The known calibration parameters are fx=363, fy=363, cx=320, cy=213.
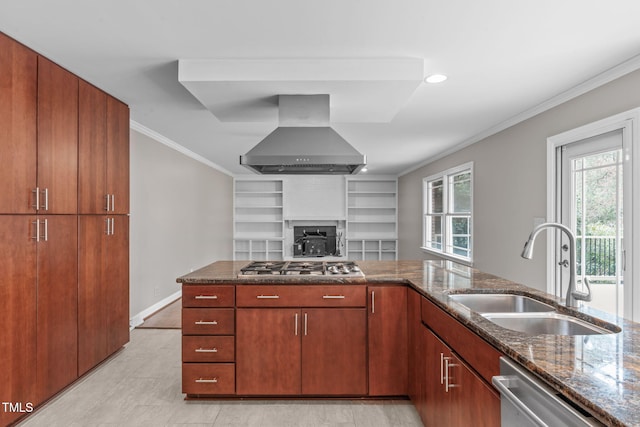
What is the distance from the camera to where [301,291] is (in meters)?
2.52

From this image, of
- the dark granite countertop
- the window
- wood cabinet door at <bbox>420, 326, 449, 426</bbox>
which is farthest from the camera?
the window

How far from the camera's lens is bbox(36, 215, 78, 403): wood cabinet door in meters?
2.41

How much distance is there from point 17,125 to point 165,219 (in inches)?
113

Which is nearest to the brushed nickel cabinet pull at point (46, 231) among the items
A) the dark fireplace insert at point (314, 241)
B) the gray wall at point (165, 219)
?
the gray wall at point (165, 219)

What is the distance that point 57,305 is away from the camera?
2.55 m

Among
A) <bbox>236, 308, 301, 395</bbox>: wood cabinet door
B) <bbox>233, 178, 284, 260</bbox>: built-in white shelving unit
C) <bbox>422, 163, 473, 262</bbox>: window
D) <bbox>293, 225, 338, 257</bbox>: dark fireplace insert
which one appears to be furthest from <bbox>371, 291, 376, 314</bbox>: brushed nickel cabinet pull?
<bbox>233, 178, 284, 260</bbox>: built-in white shelving unit

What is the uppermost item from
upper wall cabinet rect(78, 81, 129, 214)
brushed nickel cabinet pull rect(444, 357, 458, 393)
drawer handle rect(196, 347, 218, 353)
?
upper wall cabinet rect(78, 81, 129, 214)

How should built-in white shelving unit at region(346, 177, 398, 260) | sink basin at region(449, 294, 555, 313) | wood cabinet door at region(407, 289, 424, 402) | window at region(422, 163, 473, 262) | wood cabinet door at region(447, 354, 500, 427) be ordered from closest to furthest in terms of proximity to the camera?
wood cabinet door at region(447, 354, 500, 427) → sink basin at region(449, 294, 555, 313) → wood cabinet door at region(407, 289, 424, 402) → window at region(422, 163, 473, 262) → built-in white shelving unit at region(346, 177, 398, 260)

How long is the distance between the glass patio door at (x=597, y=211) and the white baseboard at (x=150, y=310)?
4475 mm

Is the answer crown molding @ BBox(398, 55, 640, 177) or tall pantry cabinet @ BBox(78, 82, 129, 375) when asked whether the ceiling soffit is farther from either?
crown molding @ BBox(398, 55, 640, 177)

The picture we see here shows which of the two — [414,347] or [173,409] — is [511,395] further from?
[173,409]

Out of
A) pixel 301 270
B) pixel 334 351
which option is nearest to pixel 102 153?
pixel 301 270

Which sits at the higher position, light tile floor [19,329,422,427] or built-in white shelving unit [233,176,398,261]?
built-in white shelving unit [233,176,398,261]

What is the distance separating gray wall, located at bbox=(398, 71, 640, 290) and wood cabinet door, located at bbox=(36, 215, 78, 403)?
4063 mm
